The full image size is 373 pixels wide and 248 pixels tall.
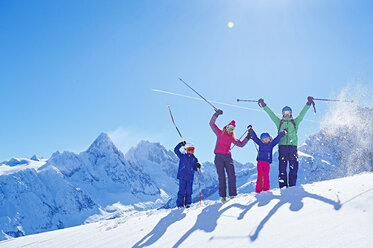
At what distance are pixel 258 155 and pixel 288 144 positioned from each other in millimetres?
1146

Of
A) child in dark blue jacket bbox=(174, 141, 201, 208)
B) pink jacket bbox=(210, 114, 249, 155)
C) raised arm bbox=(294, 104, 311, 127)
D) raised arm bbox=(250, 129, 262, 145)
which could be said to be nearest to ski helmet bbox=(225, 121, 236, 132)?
pink jacket bbox=(210, 114, 249, 155)

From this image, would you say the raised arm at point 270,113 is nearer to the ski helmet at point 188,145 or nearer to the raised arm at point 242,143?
the raised arm at point 242,143

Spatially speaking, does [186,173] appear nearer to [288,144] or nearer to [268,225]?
[288,144]

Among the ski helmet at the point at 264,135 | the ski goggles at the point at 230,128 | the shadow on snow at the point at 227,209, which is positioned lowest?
the shadow on snow at the point at 227,209

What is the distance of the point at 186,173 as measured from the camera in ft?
35.2

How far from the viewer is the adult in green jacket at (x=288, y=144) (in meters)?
10.1

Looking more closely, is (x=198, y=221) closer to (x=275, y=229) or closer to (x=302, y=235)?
(x=275, y=229)

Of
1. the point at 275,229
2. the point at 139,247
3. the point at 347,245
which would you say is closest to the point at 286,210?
the point at 275,229

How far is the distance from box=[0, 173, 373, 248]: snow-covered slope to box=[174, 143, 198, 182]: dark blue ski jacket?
9.33 ft

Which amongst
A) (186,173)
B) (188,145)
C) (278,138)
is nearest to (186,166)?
(186,173)

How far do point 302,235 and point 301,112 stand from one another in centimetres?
729

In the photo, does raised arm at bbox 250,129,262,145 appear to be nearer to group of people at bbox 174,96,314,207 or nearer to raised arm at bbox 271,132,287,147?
group of people at bbox 174,96,314,207

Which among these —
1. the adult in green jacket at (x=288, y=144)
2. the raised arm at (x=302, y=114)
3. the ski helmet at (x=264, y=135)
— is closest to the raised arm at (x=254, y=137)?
the ski helmet at (x=264, y=135)

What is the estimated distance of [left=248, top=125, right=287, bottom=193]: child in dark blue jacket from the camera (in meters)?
9.79
